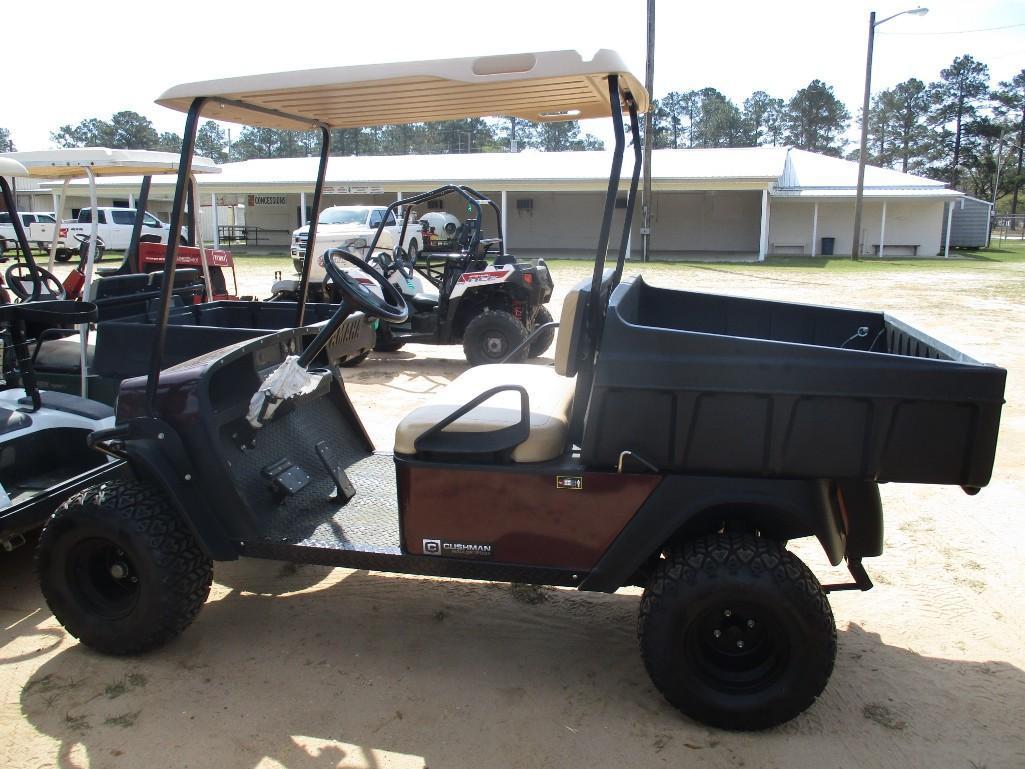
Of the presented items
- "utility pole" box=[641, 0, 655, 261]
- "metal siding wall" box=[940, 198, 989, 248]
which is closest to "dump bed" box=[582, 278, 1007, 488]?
"utility pole" box=[641, 0, 655, 261]

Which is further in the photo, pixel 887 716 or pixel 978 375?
pixel 887 716

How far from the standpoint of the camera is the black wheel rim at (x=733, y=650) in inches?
92.7

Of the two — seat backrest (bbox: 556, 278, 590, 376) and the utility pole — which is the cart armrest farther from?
the utility pole

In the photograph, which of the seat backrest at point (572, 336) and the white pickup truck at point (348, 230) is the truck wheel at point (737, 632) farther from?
the white pickup truck at point (348, 230)

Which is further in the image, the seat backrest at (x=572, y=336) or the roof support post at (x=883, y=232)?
the roof support post at (x=883, y=232)

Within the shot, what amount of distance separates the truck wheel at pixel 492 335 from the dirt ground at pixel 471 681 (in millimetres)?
4376

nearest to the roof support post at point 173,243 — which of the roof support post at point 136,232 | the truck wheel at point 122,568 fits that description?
the truck wheel at point 122,568

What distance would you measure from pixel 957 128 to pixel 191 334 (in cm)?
6747

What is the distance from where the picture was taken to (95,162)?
600 cm

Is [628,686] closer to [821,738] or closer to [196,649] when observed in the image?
[821,738]

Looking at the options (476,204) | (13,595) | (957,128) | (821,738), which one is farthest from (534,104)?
(957,128)

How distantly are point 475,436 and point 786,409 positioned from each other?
93 cm

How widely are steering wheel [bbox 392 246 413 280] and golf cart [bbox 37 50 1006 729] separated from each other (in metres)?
5.39

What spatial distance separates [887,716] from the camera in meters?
2.47
